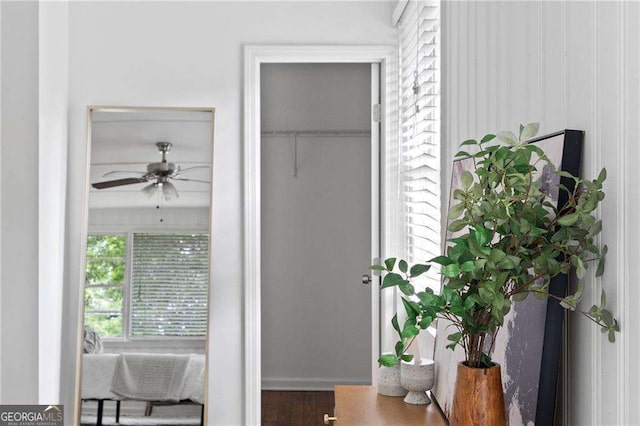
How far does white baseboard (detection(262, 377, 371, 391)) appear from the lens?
4.52m

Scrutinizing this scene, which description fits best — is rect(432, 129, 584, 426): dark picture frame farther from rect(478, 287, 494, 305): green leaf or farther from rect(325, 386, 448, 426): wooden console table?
rect(325, 386, 448, 426): wooden console table

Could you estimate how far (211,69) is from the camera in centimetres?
319

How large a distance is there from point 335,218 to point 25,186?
2.11 m

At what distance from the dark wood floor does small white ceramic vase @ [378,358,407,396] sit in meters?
2.16

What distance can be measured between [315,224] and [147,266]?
154cm

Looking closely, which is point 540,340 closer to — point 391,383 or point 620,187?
point 620,187

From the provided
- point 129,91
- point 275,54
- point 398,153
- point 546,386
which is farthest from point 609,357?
point 129,91

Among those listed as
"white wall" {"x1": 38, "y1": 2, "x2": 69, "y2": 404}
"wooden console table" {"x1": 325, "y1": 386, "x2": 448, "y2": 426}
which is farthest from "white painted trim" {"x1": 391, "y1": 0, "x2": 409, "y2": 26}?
"wooden console table" {"x1": 325, "y1": 386, "x2": 448, "y2": 426}

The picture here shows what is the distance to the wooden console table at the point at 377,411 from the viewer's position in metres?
1.60

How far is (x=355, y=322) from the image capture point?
14.9 ft

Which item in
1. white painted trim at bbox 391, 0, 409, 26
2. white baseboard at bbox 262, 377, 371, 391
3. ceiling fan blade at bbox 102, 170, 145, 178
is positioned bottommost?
white baseboard at bbox 262, 377, 371, 391

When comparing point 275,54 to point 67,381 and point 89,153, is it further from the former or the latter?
point 67,381
